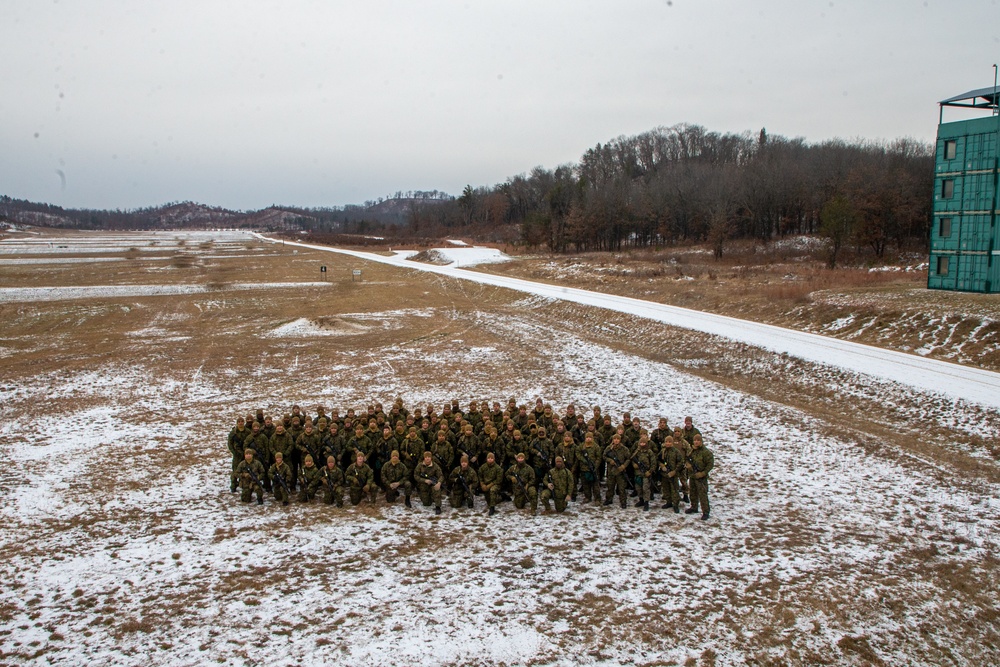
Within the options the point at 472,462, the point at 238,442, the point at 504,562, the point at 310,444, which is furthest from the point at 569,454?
the point at 238,442

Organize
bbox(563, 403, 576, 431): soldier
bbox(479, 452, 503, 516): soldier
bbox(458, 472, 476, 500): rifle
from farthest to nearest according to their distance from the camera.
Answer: bbox(563, 403, 576, 431): soldier < bbox(458, 472, 476, 500): rifle < bbox(479, 452, 503, 516): soldier

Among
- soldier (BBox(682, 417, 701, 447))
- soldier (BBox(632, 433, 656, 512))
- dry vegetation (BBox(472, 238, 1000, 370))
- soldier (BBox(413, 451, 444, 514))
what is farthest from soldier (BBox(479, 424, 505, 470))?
dry vegetation (BBox(472, 238, 1000, 370))

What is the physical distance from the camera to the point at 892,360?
23.6 metres

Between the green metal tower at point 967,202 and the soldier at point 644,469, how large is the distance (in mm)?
28031

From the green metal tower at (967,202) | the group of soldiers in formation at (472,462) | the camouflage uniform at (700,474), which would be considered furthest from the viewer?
the green metal tower at (967,202)

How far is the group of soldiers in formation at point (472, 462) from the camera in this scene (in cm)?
1310

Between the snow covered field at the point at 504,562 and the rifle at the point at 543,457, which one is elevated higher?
the rifle at the point at 543,457

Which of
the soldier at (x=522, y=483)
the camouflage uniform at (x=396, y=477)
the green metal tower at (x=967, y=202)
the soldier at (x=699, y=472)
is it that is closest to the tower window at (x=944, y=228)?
the green metal tower at (x=967, y=202)

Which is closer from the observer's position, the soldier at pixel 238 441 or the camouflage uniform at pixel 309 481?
the camouflage uniform at pixel 309 481

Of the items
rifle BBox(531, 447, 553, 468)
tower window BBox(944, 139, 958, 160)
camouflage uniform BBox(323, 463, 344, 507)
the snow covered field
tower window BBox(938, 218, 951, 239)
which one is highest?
tower window BBox(944, 139, 958, 160)

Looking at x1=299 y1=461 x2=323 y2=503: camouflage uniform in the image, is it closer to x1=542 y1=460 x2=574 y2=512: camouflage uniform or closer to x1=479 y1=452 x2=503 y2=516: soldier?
x1=479 y1=452 x2=503 y2=516: soldier

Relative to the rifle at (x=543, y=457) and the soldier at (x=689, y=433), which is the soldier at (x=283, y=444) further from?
the soldier at (x=689, y=433)

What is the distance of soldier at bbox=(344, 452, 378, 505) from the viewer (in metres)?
13.3

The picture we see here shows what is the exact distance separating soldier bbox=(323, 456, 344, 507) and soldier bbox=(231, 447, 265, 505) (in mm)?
1374
